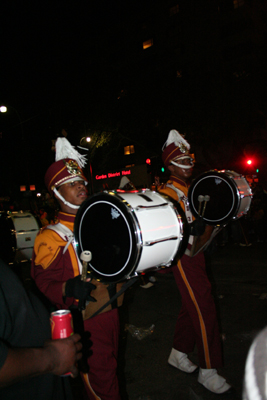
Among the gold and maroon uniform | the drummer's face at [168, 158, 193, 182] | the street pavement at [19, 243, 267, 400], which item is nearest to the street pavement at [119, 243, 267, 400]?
the street pavement at [19, 243, 267, 400]

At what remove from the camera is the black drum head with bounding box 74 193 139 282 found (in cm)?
171

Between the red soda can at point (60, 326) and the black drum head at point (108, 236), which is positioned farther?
the black drum head at point (108, 236)

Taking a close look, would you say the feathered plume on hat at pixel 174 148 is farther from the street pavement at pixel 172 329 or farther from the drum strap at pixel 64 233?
the drum strap at pixel 64 233

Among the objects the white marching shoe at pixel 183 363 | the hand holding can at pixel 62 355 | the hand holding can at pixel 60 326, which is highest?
the hand holding can at pixel 60 326

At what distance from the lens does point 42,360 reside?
46.6 inches

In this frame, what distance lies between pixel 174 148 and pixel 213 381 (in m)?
A: 2.54

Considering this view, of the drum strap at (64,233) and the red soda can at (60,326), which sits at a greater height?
the drum strap at (64,233)

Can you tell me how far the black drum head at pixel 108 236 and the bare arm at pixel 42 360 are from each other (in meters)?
0.48

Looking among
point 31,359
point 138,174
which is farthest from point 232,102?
point 31,359

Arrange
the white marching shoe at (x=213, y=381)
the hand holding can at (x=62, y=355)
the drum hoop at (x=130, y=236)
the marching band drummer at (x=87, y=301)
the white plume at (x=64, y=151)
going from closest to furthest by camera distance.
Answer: the hand holding can at (x=62, y=355) → the drum hoop at (x=130, y=236) → the marching band drummer at (x=87, y=301) → the white plume at (x=64, y=151) → the white marching shoe at (x=213, y=381)

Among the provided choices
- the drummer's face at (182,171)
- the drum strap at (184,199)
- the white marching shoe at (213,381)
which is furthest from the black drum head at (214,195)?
the white marching shoe at (213,381)

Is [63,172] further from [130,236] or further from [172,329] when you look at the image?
[172,329]

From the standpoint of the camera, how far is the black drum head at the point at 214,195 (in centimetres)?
318

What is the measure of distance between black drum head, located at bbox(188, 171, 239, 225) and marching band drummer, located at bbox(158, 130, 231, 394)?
115 mm
